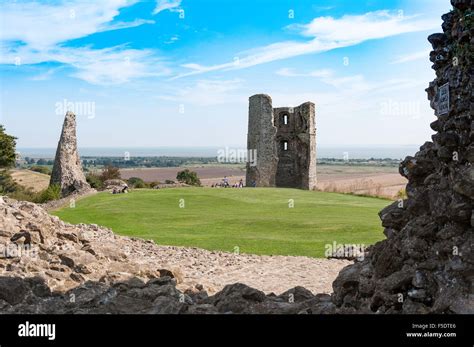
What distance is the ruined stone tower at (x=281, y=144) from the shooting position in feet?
165

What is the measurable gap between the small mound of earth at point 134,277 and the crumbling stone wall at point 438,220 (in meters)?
1.05

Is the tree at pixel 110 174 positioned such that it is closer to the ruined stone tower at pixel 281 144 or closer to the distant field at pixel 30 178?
the distant field at pixel 30 178

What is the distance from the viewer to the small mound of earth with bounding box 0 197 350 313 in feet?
30.1

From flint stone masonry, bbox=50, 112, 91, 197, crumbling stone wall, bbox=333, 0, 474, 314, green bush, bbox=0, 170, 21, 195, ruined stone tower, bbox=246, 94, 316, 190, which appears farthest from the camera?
green bush, bbox=0, 170, 21, 195

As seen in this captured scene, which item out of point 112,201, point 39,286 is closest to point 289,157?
point 112,201

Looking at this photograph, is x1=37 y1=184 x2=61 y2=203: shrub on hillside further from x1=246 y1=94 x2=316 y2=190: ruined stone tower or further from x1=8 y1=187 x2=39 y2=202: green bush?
x1=246 y1=94 x2=316 y2=190: ruined stone tower

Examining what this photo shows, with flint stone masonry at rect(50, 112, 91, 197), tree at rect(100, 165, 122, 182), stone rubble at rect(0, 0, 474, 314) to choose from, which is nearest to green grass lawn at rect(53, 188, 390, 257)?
stone rubble at rect(0, 0, 474, 314)

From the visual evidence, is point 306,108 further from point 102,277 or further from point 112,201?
point 102,277

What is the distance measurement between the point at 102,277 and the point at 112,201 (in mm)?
19311

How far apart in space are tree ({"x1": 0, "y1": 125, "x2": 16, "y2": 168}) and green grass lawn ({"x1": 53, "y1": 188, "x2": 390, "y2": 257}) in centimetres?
1380

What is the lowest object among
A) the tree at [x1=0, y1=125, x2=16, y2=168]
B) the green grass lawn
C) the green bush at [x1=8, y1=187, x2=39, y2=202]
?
the green bush at [x1=8, y1=187, x2=39, y2=202]

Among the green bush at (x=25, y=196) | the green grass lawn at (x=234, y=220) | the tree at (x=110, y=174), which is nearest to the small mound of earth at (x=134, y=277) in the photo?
the green grass lawn at (x=234, y=220)
